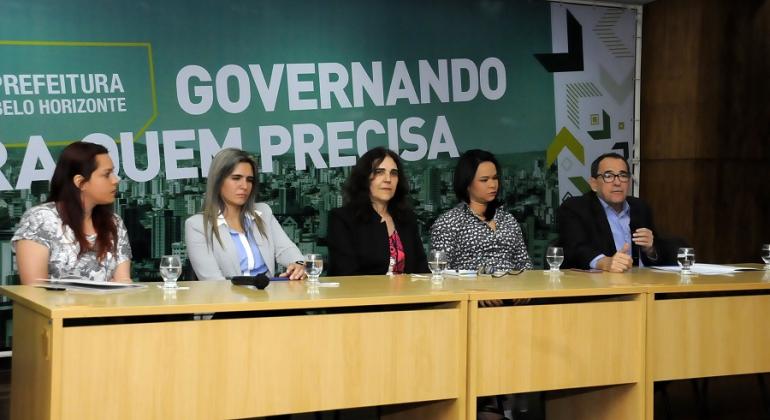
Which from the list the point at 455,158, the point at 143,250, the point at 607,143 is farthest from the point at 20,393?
the point at 607,143

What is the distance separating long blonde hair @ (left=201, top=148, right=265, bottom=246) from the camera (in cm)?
412

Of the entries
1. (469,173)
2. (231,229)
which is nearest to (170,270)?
(231,229)

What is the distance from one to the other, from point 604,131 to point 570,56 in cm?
59

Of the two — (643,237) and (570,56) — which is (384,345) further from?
(570,56)

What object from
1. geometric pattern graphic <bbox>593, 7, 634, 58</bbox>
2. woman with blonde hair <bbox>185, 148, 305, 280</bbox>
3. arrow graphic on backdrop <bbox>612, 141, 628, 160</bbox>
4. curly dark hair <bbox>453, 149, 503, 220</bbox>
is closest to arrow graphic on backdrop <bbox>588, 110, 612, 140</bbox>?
arrow graphic on backdrop <bbox>612, 141, 628, 160</bbox>

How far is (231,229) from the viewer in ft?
13.8

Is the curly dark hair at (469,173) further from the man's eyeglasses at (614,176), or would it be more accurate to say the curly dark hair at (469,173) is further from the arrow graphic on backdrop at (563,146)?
the arrow graphic on backdrop at (563,146)

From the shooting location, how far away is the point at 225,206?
4.23 m

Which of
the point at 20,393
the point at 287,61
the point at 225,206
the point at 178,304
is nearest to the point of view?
the point at 178,304

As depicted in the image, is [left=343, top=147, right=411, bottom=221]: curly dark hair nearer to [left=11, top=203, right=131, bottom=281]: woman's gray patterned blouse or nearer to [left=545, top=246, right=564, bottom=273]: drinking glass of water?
[left=545, top=246, right=564, bottom=273]: drinking glass of water

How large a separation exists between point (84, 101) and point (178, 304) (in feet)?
8.87

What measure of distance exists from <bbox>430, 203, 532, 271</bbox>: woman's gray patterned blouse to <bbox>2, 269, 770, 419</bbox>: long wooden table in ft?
1.96

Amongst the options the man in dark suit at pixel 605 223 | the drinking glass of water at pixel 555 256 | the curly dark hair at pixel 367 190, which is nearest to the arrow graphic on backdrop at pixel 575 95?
the man in dark suit at pixel 605 223

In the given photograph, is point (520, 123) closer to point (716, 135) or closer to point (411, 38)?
point (411, 38)
